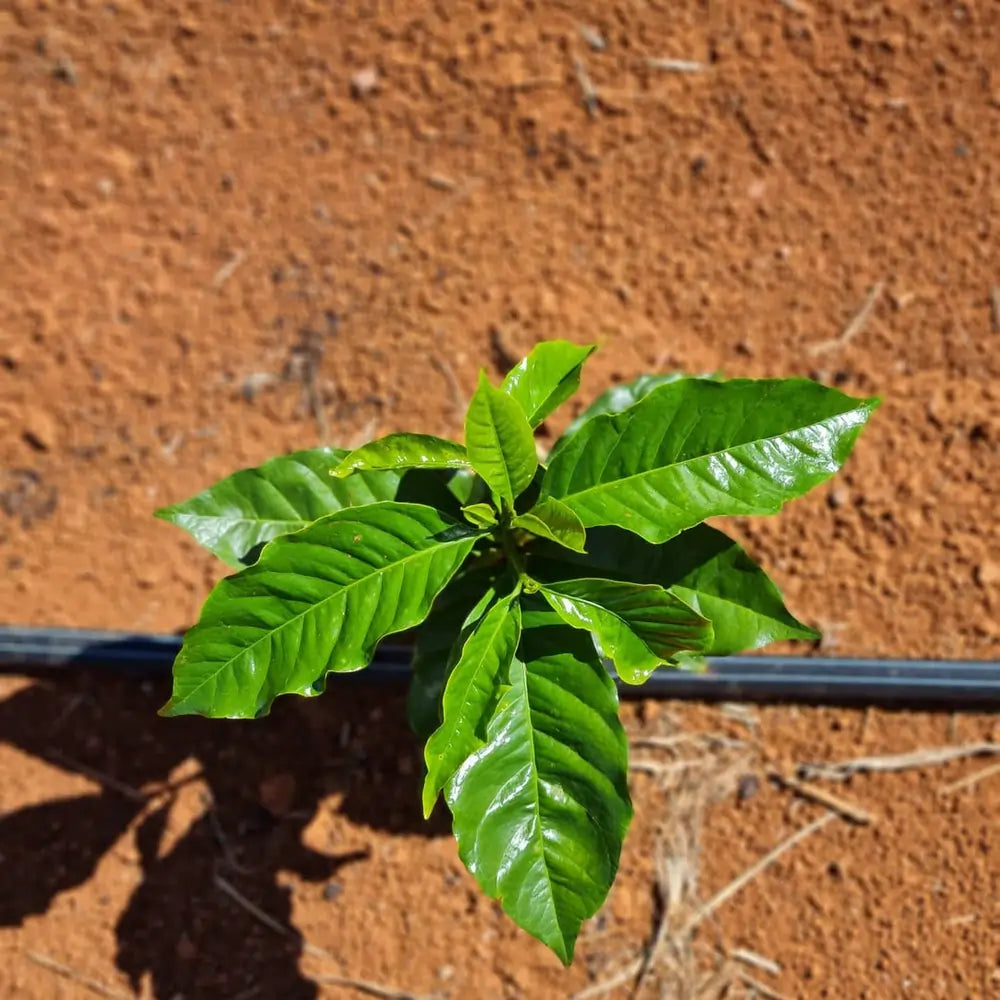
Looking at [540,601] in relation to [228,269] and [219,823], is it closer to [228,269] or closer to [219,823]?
[219,823]

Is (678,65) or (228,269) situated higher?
(678,65)

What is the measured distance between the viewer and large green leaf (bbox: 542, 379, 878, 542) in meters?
1.66

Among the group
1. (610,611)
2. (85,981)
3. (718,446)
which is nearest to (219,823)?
(85,981)

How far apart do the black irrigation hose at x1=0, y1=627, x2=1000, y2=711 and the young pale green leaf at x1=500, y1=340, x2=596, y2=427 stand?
1.20 metres

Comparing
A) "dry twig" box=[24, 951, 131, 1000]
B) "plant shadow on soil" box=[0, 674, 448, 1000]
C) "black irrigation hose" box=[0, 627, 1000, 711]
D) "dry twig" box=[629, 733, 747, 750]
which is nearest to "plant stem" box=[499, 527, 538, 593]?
"black irrigation hose" box=[0, 627, 1000, 711]

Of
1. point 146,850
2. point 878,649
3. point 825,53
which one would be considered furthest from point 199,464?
point 825,53

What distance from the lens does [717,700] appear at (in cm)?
287

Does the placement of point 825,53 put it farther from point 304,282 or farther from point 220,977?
point 220,977

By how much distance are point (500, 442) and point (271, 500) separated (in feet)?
2.18

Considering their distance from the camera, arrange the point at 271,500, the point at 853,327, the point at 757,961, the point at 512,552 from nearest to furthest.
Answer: the point at 512,552 → the point at 271,500 → the point at 757,961 → the point at 853,327

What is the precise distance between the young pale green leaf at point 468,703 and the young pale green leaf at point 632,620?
141mm

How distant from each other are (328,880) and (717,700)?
136cm

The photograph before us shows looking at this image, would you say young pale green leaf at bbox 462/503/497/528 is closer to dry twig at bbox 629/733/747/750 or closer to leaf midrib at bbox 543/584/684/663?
leaf midrib at bbox 543/584/684/663

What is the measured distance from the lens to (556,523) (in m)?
1.70
